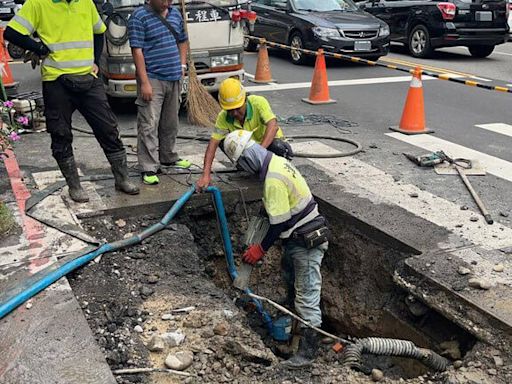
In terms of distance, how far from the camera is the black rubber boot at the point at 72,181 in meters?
5.30

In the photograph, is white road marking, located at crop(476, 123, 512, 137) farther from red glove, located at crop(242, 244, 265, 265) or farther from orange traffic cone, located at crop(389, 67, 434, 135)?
red glove, located at crop(242, 244, 265, 265)

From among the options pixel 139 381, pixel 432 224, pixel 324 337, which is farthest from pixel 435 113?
pixel 139 381

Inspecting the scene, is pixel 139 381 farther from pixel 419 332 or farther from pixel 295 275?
pixel 419 332

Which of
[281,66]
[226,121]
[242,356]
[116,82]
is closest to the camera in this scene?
[242,356]

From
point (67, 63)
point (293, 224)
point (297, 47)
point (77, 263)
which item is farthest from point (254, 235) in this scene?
point (297, 47)

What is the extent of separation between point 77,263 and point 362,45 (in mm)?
10249

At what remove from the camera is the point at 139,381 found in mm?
3402

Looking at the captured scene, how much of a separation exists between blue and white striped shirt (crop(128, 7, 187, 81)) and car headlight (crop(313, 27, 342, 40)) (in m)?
7.52

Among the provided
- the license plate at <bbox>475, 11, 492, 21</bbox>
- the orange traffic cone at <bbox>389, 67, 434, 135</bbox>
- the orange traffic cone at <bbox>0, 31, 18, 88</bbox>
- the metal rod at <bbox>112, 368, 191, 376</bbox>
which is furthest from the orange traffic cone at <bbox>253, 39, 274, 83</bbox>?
the metal rod at <bbox>112, 368, 191, 376</bbox>

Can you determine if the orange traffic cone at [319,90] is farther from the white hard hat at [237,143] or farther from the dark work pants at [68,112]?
the white hard hat at [237,143]

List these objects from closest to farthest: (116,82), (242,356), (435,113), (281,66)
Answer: (242,356)
(116,82)
(435,113)
(281,66)

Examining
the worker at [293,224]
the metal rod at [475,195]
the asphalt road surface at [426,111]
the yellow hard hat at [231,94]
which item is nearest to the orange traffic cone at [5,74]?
the asphalt road surface at [426,111]

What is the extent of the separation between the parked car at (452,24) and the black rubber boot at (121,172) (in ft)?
35.9

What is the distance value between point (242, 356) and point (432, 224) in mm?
2175
